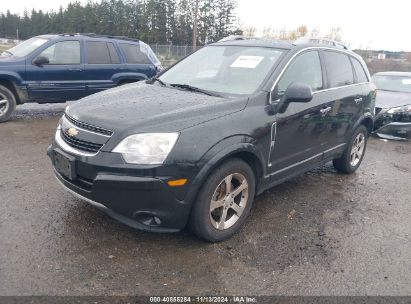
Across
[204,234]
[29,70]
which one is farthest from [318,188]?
[29,70]

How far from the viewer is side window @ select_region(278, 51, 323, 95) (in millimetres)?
3947

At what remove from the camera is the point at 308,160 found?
14.6 feet

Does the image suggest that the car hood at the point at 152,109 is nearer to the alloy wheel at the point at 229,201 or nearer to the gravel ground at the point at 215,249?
the alloy wheel at the point at 229,201

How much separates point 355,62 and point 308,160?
2001 millimetres

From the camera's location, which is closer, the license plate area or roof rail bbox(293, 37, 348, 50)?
the license plate area

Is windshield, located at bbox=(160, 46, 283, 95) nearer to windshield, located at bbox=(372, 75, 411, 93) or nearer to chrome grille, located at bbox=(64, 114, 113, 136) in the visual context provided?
chrome grille, located at bbox=(64, 114, 113, 136)

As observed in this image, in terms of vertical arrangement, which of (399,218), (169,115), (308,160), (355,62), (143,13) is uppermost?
(143,13)

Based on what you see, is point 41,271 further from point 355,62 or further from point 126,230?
point 355,62

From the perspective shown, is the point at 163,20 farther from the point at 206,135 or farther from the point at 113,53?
the point at 206,135

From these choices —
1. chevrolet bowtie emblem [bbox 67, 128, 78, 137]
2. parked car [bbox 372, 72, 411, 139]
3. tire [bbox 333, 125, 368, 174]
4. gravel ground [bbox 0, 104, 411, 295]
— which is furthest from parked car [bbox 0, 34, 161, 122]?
parked car [bbox 372, 72, 411, 139]

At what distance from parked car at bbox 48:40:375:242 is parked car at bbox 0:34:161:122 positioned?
419 cm

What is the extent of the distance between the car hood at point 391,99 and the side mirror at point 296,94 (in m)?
5.57

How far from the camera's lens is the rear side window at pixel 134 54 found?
893 cm

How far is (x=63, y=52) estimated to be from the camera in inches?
319
